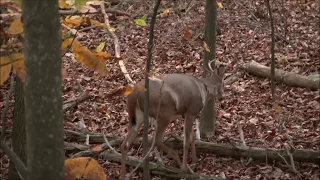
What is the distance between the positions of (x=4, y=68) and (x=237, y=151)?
464 cm

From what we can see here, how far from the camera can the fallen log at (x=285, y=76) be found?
32.0ft

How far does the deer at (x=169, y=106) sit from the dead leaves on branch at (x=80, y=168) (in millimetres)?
2855

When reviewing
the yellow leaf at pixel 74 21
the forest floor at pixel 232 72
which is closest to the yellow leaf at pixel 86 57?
the yellow leaf at pixel 74 21

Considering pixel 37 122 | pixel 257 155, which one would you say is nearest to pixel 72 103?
pixel 257 155

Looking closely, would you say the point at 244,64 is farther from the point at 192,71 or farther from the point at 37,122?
the point at 37,122

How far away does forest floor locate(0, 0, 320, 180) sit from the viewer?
7574mm

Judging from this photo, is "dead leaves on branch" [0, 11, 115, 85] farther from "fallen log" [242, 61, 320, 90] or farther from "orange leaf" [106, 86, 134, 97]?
"fallen log" [242, 61, 320, 90]

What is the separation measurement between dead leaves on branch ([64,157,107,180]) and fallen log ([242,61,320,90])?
6.29 metres

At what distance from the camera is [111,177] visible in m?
7.18

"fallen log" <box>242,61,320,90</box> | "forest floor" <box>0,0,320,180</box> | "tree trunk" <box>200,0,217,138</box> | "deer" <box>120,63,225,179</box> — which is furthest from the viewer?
"fallen log" <box>242,61,320,90</box>

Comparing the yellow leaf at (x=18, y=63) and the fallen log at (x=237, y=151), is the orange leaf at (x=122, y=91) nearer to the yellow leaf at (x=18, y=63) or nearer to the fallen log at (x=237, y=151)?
the yellow leaf at (x=18, y=63)

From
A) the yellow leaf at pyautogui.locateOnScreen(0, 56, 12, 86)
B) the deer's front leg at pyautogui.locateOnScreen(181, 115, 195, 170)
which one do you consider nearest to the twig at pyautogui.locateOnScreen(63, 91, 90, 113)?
the deer's front leg at pyautogui.locateOnScreen(181, 115, 195, 170)

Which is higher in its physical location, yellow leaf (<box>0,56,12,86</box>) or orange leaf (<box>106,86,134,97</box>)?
yellow leaf (<box>0,56,12,86</box>)

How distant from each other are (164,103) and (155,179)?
1023 millimetres
